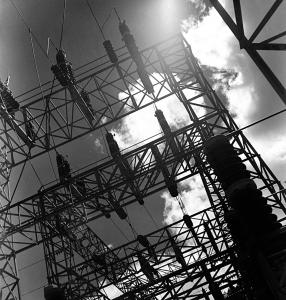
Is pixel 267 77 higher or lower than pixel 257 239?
higher

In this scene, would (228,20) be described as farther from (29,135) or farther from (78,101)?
(29,135)

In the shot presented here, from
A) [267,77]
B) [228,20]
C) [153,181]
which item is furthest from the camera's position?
[153,181]

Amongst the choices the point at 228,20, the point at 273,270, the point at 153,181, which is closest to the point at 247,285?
the point at 273,270

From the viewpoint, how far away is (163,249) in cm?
1702

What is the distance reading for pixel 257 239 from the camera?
16.7ft

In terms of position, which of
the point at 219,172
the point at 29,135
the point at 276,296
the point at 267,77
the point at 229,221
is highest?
the point at 29,135

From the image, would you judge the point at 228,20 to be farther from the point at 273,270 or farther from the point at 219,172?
the point at 273,270

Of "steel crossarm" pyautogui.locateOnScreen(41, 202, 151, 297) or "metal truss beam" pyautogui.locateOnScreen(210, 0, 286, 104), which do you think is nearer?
"metal truss beam" pyautogui.locateOnScreen(210, 0, 286, 104)

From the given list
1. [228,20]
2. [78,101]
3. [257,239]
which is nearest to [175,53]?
[78,101]

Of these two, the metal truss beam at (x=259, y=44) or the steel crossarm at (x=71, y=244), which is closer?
the metal truss beam at (x=259, y=44)

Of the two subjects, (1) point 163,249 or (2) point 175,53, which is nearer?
(2) point 175,53

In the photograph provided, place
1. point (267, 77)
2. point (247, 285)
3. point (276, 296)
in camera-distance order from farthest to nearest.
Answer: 1. point (247, 285)
2. point (267, 77)
3. point (276, 296)

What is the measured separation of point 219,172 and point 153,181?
298 inches

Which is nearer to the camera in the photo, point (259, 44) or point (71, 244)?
point (259, 44)
